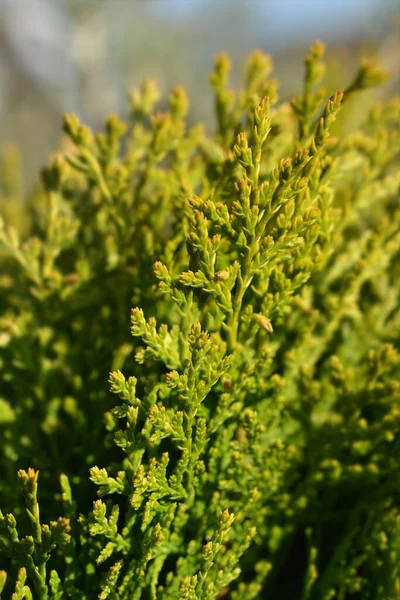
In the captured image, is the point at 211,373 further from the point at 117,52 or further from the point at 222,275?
the point at 117,52

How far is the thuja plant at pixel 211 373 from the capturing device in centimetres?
91

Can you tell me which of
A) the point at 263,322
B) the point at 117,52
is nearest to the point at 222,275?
the point at 263,322

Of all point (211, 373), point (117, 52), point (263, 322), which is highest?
point (117, 52)

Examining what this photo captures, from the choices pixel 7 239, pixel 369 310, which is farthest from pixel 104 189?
pixel 369 310

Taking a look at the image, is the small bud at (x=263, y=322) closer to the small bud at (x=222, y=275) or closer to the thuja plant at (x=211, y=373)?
the thuja plant at (x=211, y=373)

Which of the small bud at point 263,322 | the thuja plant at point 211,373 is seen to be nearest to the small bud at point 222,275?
the thuja plant at point 211,373

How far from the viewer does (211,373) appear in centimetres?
89

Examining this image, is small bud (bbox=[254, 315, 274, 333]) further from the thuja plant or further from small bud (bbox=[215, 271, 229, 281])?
small bud (bbox=[215, 271, 229, 281])

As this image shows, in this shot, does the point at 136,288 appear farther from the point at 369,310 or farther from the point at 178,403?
the point at 369,310

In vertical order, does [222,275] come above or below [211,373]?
above

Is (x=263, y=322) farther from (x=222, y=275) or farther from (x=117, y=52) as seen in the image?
(x=117, y=52)

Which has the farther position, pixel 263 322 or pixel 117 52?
pixel 117 52


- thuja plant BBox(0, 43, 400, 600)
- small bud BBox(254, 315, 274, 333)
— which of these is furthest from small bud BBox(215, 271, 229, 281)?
small bud BBox(254, 315, 274, 333)

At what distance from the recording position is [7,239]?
142cm
